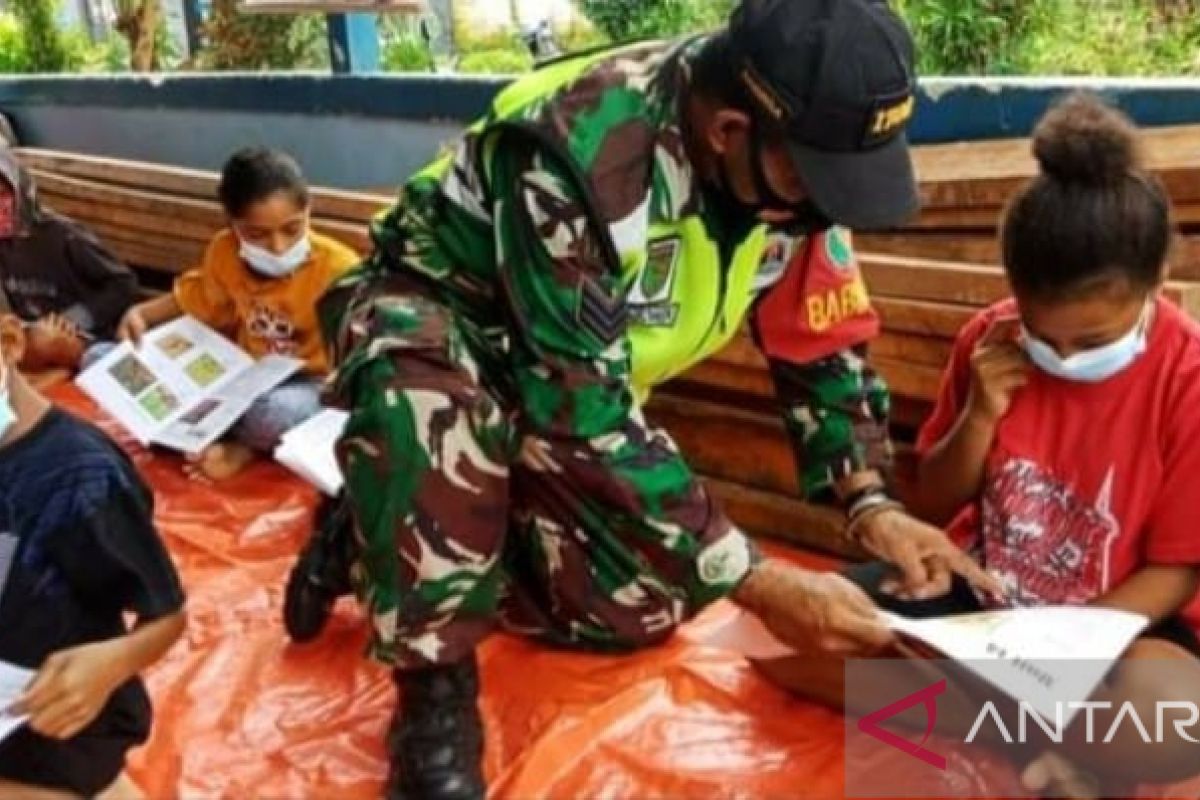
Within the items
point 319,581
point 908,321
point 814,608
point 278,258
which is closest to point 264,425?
point 278,258

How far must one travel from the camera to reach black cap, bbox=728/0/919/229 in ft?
4.02

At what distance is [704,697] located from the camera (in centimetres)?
176

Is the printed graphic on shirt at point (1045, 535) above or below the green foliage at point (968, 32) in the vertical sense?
below

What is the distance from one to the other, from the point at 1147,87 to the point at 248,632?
1.74 m

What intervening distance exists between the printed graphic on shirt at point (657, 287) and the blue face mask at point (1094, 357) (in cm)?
40

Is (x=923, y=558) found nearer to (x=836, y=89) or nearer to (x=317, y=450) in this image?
(x=836, y=89)

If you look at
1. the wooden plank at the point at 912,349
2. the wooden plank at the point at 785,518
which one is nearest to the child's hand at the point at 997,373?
the wooden plank at the point at 912,349

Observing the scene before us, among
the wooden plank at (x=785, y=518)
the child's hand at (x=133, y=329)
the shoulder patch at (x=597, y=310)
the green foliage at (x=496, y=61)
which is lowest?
the wooden plank at (x=785, y=518)

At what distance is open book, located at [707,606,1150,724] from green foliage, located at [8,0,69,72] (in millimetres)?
7454

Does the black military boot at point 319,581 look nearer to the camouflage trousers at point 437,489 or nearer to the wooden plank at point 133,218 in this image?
the camouflage trousers at point 437,489

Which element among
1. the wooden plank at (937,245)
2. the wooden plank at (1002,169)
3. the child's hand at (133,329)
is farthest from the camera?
the child's hand at (133,329)

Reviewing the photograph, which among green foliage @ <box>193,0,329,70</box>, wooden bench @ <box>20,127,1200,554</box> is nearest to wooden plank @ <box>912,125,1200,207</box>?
wooden bench @ <box>20,127,1200,554</box>

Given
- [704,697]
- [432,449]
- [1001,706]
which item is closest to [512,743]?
[704,697]

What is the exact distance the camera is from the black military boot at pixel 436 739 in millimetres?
1547
